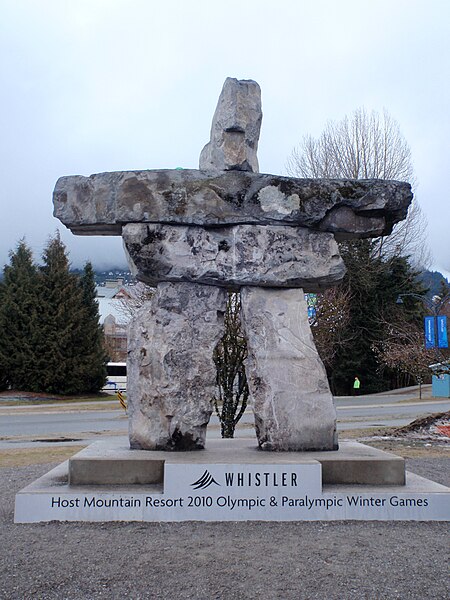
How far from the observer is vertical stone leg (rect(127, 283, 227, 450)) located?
5938 mm

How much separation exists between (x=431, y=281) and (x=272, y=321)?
101 ft

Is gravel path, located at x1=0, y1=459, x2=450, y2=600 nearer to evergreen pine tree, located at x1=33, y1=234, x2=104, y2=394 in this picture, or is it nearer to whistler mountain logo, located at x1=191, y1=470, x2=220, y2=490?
whistler mountain logo, located at x1=191, y1=470, x2=220, y2=490

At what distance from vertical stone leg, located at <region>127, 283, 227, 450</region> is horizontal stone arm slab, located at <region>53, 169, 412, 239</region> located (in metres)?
0.74

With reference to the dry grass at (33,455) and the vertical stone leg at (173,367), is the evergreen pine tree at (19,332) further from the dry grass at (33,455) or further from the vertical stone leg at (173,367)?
the vertical stone leg at (173,367)

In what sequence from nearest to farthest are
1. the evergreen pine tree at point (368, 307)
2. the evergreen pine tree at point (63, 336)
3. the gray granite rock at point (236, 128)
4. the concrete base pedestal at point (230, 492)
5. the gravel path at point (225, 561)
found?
the gravel path at point (225, 561) < the concrete base pedestal at point (230, 492) < the gray granite rock at point (236, 128) < the evergreen pine tree at point (368, 307) < the evergreen pine tree at point (63, 336)

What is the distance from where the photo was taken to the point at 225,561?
4.11m

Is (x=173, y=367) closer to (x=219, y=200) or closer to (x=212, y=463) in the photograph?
(x=212, y=463)

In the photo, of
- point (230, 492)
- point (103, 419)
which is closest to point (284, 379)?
point (230, 492)

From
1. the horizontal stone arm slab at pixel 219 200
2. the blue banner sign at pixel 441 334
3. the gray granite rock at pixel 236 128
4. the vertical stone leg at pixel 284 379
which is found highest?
the gray granite rock at pixel 236 128

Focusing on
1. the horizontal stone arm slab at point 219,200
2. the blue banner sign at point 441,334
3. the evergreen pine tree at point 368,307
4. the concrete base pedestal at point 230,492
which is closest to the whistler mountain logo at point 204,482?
the concrete base pedestal at point 230,492

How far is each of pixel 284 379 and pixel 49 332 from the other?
24.9 m

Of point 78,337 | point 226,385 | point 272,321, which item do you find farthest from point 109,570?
point 78,337

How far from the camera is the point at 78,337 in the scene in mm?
29875

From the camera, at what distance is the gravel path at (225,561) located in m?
3.66
